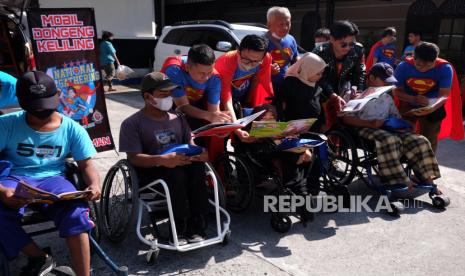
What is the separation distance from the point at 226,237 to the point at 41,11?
2.76 m

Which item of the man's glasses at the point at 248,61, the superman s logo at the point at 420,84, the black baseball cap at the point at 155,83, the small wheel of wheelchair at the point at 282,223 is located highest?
the man's glasses at the point at 248,61

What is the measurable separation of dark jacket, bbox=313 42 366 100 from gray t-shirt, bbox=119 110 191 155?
1.71m

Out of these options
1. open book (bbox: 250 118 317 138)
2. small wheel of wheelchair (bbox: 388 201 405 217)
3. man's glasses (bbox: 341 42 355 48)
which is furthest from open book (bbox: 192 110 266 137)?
small wheel of wheelchair (bbox: 388 201 405 217)

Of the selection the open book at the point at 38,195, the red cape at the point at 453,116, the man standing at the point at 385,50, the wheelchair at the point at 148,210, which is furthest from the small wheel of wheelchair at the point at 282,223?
the man standing at the point at 385,50

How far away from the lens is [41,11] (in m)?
3.94

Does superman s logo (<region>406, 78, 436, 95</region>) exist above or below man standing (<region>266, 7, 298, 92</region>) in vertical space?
below

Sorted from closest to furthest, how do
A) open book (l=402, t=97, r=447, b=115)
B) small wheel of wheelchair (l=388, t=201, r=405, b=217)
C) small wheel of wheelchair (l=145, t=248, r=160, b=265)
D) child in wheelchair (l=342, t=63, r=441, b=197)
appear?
small wheel of wheelchair (l=145, t=248, r=160, b=265)
small wheel of wheelchair (l=388, t=201, r=405, b=217)
child in wheelchair (l=342, t=63, r=441, b=197)
open book (l=402, t=97, r=447, b=115)

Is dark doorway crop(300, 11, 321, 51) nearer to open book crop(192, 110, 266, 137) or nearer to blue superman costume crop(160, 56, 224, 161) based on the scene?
Result: blue superman costume crop(160, 56, 224, 161)

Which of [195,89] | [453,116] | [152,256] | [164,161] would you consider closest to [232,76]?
[195,89]

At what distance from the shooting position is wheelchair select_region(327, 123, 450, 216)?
3.92 meters

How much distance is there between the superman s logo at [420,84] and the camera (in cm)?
426

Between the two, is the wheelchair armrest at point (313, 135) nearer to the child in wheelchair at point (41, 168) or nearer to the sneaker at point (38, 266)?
the child in wheelchair at point (41, 168)

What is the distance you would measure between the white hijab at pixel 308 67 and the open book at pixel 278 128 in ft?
1.59

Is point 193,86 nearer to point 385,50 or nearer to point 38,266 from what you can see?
point 38,266
